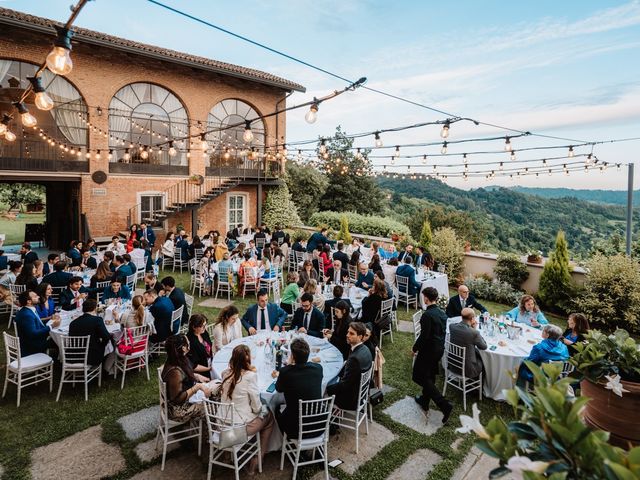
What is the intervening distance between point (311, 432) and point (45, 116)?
16291mm

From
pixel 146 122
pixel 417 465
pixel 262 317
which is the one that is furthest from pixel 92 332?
pixel 146 122

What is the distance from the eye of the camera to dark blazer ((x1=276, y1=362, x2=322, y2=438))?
365 centimetres

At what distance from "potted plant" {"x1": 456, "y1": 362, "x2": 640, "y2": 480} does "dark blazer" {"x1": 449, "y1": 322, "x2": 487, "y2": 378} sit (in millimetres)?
3781

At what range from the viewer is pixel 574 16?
7.24 metres

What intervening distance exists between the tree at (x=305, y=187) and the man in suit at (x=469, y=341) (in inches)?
871

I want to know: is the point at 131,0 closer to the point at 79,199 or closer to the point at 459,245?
the point at 459,245

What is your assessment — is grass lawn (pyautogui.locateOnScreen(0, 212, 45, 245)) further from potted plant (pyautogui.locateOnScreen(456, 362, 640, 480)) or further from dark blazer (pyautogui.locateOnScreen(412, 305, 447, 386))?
potted plant (pyautogui.locateOnScreen(456, 362, 640, 480))

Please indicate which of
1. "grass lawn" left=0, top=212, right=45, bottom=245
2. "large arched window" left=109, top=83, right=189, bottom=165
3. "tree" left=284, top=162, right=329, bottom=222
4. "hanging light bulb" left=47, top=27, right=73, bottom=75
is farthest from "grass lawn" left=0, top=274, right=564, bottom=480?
"tree" left=284, top=162, right=329, bottom=222

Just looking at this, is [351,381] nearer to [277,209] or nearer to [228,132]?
[277,209]

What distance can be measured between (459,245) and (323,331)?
28.1 feet

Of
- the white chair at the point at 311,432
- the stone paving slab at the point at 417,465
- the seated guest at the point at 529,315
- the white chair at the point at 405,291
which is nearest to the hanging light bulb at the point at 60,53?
the white chair at the point at 311,432

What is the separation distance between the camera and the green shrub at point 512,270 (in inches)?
434

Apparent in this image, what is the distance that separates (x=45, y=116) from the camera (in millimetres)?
14219

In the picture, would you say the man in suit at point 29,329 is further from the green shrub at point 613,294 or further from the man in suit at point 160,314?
the green shrub at point 613,294
